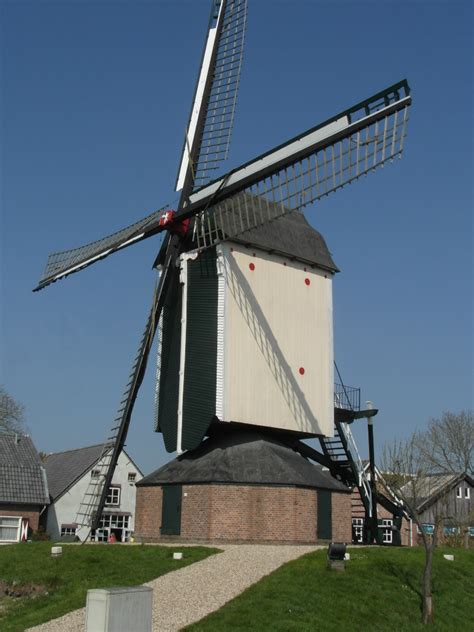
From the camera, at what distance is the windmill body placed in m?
27.5

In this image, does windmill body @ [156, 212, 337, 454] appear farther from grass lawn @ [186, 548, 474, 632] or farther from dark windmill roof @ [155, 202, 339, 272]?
grass lawn @ [186, 548, 474, 632]

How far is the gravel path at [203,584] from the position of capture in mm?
15812

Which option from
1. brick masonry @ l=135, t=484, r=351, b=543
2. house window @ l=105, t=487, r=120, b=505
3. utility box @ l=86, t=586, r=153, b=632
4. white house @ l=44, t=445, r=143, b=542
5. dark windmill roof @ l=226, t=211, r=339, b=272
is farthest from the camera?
house window @ l=105, t=487, r=120, b=505

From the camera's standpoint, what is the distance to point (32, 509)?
40.6 metres

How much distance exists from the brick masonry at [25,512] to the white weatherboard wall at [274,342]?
1822 cm

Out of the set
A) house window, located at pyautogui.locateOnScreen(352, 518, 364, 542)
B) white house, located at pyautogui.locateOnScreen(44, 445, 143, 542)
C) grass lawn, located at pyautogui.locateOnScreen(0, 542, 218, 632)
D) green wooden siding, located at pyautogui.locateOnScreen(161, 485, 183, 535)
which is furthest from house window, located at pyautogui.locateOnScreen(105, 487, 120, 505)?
grass lawn, located at pyautogui.locateOnScreen(0, 542, 218, 632)

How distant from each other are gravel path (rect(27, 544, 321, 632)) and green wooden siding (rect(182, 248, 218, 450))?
5175 mm

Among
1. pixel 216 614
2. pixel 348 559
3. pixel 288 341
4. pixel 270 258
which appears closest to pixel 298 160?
pixel 270 258

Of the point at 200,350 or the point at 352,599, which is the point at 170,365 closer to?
the point at 200,350

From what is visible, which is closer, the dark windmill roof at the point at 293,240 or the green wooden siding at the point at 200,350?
the green wooden siding at the point at 200,350

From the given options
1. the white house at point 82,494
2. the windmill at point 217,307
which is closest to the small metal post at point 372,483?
the windmill at point 217,307

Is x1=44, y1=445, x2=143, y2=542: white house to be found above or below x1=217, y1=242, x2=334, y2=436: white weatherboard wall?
below

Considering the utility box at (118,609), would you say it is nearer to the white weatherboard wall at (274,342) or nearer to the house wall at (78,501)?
the white weatherboard wall at (274,342)

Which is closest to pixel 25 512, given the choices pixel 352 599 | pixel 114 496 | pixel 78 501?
pixel 78 501
